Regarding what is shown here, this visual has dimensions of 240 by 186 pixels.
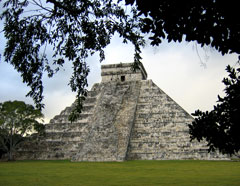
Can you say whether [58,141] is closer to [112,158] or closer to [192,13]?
[112,158]

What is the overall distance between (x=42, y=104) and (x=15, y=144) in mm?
17495

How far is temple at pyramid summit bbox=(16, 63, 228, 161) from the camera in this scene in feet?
59.2

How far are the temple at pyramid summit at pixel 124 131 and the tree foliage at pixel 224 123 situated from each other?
12.6 m

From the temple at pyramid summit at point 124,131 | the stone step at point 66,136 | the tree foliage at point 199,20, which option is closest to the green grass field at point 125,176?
the tree foliage at point 199,20

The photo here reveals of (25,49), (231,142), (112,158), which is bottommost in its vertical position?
(112,158)

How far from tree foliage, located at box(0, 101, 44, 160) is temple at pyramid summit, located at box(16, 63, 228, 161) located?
108 centimetres

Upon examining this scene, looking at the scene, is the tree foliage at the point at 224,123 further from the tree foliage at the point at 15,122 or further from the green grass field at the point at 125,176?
the tree foliage at the point at 15,122

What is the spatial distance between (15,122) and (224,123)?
19.8 metres

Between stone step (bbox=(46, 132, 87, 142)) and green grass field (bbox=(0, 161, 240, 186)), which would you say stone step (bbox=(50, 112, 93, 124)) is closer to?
stone step (bbox=(46, 132, 87, 142))

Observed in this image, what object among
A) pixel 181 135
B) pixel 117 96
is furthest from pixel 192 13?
pixel 117 96

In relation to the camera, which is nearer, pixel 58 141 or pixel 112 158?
pixel 112 158

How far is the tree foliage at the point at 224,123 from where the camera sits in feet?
12.0

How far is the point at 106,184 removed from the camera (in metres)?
7.49

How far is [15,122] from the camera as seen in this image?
21250 mm
